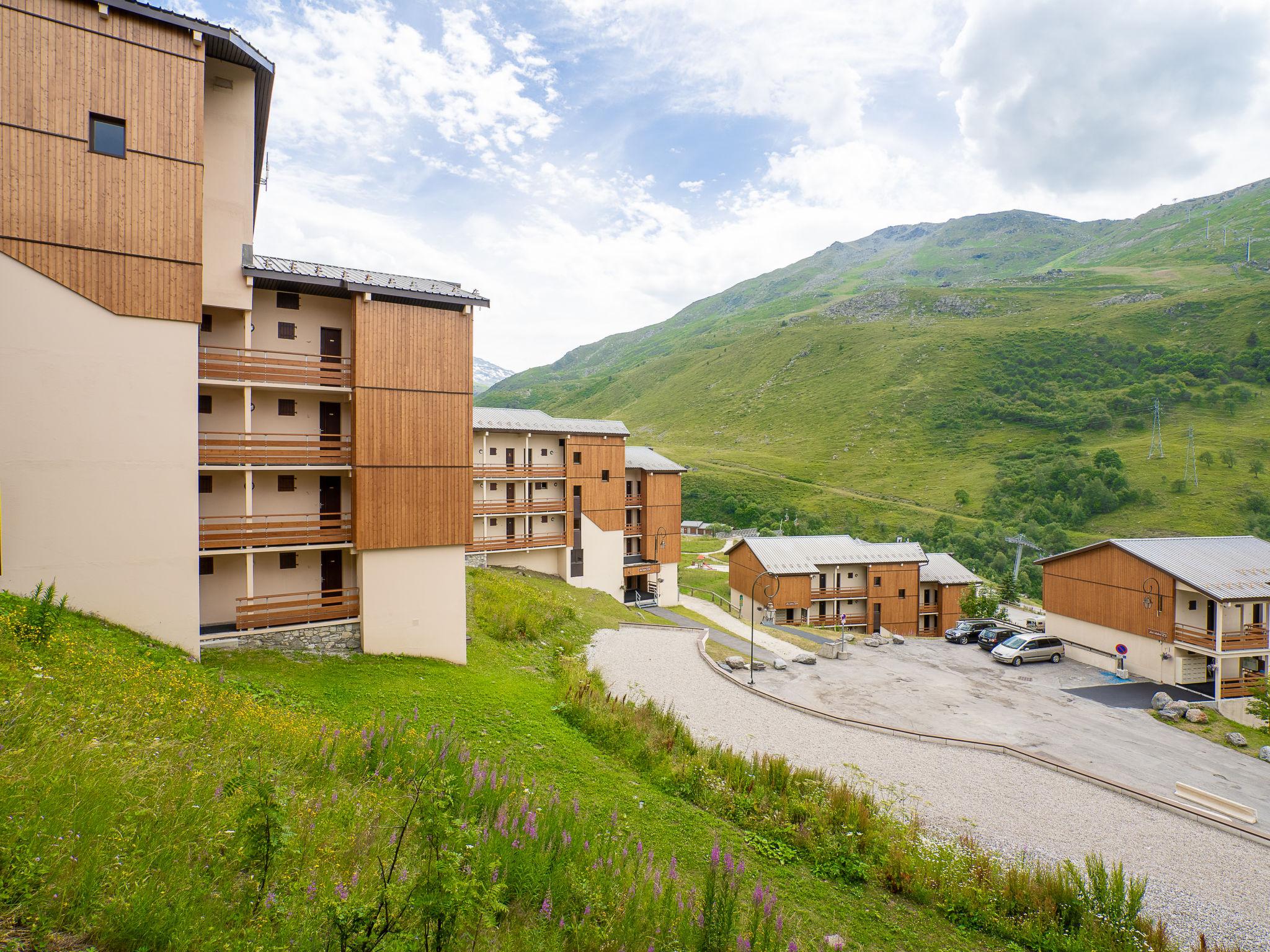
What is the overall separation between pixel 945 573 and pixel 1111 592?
634 inches

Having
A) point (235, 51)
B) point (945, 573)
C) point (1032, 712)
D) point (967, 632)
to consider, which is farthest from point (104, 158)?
point (945, 573)

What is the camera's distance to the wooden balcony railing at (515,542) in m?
35.3

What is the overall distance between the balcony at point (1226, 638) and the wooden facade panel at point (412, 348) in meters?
33.9

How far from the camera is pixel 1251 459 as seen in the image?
86438 millimetres

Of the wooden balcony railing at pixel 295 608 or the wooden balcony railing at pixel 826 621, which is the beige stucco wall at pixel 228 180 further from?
the wooden balcony railing at pixel 826 621

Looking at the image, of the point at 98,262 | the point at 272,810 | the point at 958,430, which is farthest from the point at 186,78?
the point at 958,430

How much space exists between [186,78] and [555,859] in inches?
742

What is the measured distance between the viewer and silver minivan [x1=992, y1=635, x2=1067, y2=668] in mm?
30766

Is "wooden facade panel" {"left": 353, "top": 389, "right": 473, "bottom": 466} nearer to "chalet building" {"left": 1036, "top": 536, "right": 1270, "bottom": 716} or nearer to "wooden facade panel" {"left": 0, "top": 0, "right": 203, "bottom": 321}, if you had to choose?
"wooden facade panel" {"left": 0, "top": 0, "right": 203, "bottom": 321}

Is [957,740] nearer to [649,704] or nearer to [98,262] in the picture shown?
[649,704]

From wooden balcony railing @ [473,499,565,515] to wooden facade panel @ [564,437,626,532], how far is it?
39.8 inches

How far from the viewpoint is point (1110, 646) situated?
30.0m

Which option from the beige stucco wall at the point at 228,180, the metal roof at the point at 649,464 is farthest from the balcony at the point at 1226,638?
the beige stucco wall at the point at 228,180

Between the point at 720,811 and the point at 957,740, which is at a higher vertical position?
the point at 720,811
